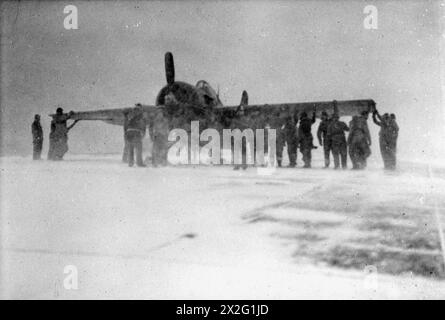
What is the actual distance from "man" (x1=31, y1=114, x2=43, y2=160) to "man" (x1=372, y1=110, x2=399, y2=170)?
14789 millimetres

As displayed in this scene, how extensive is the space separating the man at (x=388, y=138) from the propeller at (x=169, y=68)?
8962 mm

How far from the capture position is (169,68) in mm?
16141

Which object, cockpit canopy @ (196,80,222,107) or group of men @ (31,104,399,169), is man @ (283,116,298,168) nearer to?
group of men @ (31,104,399,169)

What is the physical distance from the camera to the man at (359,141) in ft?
39.5

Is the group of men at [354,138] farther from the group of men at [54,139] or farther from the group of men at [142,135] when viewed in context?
the group of men at [54,139]

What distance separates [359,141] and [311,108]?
481 cm

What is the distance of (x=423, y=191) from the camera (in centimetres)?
664

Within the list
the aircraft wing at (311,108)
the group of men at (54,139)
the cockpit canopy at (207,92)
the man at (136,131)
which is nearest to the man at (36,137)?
the group of men at (54,139)

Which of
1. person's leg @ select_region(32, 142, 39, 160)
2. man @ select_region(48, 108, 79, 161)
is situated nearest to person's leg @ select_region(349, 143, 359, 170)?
man @ select_region(48, 108, 79, 161)

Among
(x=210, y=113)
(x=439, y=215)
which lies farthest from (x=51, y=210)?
(x=210, y=113)

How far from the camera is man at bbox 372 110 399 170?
473 inches

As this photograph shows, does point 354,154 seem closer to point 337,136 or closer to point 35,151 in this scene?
point 337,136
